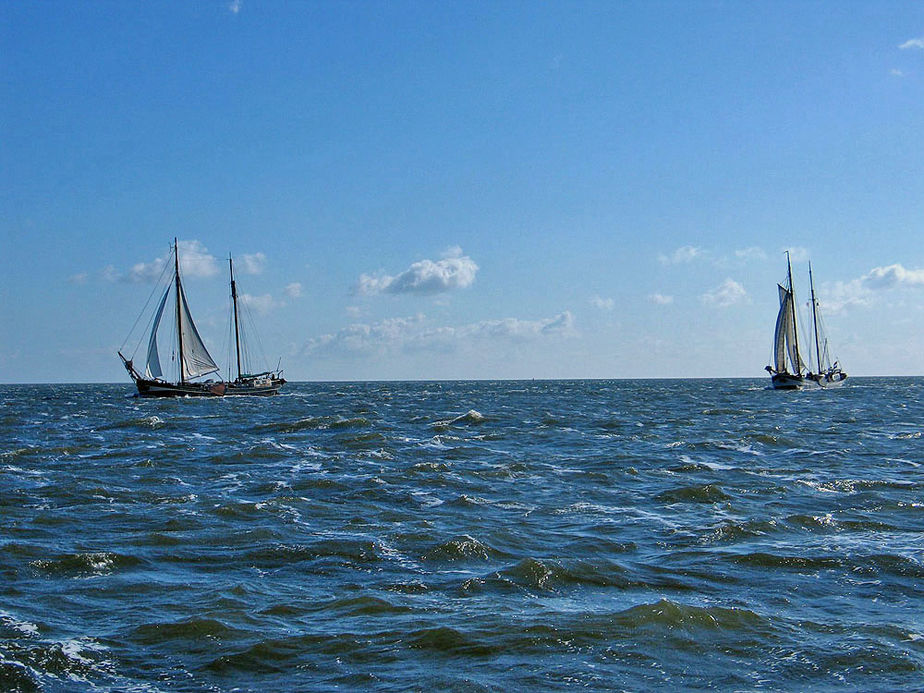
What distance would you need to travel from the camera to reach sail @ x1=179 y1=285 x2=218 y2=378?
104 meters

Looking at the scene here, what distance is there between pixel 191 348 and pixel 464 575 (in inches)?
3767

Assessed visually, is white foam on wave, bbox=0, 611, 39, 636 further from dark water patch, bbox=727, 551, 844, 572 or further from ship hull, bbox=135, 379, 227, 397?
ship hull, bbox=135, 379, 227, 397

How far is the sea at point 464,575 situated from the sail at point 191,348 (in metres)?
72.5

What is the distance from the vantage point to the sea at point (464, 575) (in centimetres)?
1050

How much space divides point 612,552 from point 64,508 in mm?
14187

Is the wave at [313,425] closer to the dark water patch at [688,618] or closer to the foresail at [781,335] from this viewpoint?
the dark water patch at [688,618]

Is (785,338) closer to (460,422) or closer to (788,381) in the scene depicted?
(788,381)

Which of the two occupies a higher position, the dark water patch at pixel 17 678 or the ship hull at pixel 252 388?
the ship hull at pixel 252 388

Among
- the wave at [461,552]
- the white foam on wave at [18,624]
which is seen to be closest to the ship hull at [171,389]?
the wave at [461,552]

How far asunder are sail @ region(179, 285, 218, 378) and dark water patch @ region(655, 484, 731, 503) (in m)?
87.6

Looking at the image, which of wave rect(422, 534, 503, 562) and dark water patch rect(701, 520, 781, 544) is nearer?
wave rect(422, 534, 503, 562)

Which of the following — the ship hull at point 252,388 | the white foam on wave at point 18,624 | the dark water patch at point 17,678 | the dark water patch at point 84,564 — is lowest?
the dark water patch at point 17,678

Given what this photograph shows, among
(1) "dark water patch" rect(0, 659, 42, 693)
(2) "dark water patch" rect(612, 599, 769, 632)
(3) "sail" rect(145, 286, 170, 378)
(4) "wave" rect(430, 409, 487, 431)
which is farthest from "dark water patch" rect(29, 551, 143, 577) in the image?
(3) "sail" rect(145, 286, 170, 378)

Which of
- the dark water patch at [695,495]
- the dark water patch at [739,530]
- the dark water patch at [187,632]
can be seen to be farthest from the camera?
the dark water patch at [695,495]
